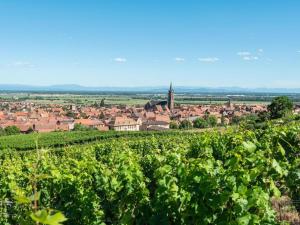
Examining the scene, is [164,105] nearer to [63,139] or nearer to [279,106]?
[279,106]

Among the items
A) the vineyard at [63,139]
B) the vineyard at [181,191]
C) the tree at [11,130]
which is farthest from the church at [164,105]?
the vineyard at [181,191]

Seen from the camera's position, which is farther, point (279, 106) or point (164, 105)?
point (164, 105)

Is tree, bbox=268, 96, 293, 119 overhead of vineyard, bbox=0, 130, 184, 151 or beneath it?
overhead

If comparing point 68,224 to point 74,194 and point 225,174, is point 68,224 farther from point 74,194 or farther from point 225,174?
point 225,174


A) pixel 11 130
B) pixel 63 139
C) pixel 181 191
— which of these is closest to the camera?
pixel 181 191

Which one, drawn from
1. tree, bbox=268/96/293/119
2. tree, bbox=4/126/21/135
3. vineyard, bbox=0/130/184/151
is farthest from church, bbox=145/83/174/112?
vineyard, bbox=0/130/184/151

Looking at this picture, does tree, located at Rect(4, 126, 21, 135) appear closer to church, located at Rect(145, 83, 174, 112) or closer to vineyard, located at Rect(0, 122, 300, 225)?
Result: church, located at Rect(145, 83, 174, 112)

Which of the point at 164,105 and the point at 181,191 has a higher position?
the point at 181,191

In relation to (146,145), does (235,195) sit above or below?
above

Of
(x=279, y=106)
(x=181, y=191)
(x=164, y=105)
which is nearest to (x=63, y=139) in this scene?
(x=279, y=106)

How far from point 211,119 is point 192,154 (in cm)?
7827

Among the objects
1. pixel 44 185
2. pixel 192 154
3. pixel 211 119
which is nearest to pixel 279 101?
pixel 211 119

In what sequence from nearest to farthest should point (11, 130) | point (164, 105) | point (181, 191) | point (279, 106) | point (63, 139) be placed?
point (181, 191)
point (63, 139)
point (279, 106)
point (11, 130)
point (164, 105)

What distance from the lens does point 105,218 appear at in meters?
7.21
